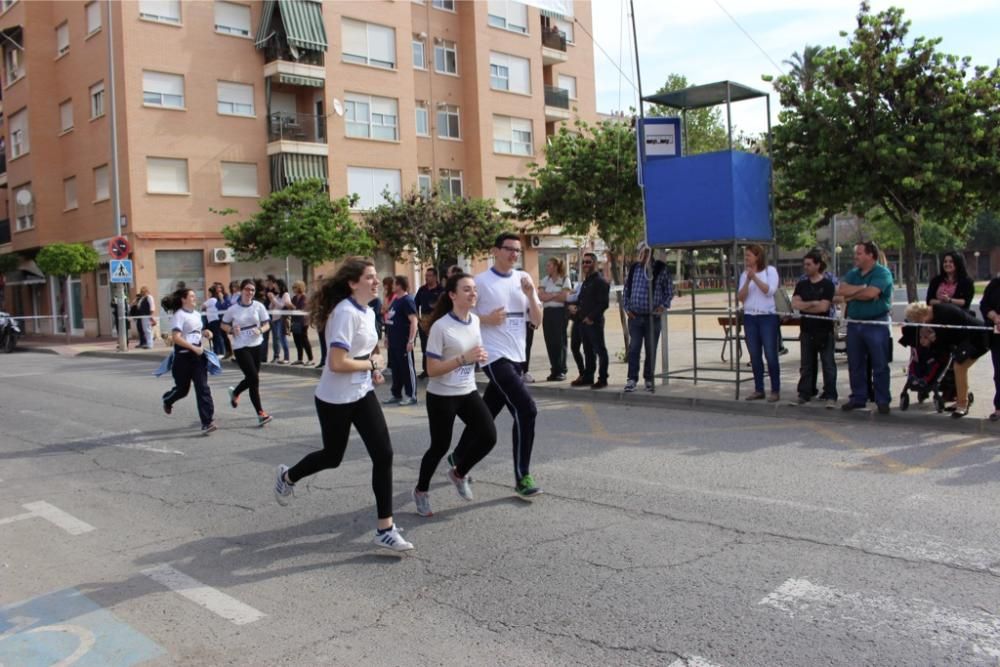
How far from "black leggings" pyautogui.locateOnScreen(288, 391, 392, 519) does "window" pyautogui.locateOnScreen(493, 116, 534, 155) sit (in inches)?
1374

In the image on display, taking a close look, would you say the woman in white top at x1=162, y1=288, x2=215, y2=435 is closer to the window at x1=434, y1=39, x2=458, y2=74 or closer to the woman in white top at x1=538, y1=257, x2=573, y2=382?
the woman in white top at x1=538, y1=257, x2=573, y2=382

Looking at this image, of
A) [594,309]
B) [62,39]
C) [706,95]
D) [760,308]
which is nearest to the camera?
[760,308]

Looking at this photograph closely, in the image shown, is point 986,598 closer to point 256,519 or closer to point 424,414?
point 256,519

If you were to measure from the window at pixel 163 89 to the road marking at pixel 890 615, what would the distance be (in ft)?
100

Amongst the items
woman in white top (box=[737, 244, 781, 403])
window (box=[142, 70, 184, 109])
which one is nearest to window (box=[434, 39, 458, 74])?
window (box=[142, 70, 184, 109])

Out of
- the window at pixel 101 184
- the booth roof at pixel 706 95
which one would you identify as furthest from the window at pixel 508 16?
the booth roof at pixel 706 95

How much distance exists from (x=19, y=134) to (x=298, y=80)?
1403cm

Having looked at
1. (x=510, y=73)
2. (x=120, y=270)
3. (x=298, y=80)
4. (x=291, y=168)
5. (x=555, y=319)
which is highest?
(x=510, y=73)

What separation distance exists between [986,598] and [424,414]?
7.56 m

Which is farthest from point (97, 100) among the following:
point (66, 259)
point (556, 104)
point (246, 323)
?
point (246, 323)

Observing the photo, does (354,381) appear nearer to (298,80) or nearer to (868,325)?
(868,325)

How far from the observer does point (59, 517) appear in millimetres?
6609

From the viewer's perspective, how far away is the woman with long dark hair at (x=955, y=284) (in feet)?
Result: 30.0

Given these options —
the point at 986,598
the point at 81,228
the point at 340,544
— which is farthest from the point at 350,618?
the point at 81,228
